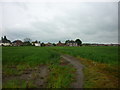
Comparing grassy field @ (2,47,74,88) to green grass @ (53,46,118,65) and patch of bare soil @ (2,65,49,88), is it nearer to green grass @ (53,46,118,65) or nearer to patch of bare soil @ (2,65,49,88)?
patch of bare soil @ (2,65,49,88)

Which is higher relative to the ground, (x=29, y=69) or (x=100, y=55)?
(x=100, y=55)

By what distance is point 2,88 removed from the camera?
5.84m

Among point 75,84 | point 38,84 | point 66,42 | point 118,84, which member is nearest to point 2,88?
point 38,84

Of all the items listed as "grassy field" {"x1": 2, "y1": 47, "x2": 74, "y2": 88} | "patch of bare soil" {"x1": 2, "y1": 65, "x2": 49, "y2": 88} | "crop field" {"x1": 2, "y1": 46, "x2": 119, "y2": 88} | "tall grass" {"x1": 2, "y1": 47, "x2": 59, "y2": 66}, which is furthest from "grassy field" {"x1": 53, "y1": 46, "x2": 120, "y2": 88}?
"tall grass" {"x1": 2, "y1": 47, "x2": 59, "y2": 66}

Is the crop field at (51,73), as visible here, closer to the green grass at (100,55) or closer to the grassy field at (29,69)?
the grassy field at (29,69)

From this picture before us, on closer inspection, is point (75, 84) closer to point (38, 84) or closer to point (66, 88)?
point (66, 88)

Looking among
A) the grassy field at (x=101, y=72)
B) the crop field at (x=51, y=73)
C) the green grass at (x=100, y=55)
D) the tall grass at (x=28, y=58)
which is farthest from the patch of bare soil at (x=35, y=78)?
the green grass at (x=100, y=55)

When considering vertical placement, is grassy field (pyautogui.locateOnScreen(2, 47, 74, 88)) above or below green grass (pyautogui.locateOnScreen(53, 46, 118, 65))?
below

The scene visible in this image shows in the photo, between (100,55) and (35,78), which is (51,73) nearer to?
(35,78)

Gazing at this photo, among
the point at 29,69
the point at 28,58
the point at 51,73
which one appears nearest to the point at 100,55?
the point at 28,58

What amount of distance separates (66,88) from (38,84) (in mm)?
1744

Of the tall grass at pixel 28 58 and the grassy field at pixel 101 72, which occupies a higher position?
the tall grass at pixel 28 58

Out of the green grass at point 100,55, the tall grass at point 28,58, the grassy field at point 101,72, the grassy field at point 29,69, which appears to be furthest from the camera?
the green grass at point 100,55

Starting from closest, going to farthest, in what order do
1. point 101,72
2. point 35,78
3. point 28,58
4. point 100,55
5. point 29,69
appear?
point 35,78 → point 101,72 → point 29,69 → point 28,58 → point 100,55
